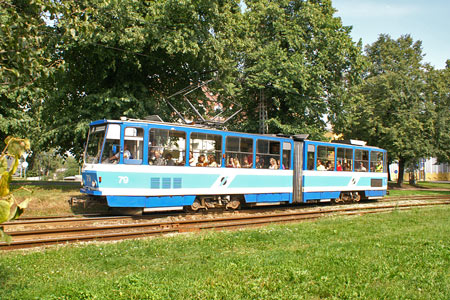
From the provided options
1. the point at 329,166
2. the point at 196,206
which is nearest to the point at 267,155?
the point at 196,206

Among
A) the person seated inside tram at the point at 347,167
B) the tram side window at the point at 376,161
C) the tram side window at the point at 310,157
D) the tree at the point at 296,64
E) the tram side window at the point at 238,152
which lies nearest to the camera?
the tram side window at the point at 238,152

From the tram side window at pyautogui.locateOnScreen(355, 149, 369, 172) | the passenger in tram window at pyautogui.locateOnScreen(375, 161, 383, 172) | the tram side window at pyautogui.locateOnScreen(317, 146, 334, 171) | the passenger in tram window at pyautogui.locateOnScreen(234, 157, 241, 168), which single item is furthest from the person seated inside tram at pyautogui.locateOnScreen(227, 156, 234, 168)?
the passenger in tram window at pyautogui.locateOnScreen(375, 161, 383, 172)

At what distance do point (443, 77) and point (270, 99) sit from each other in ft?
83.2

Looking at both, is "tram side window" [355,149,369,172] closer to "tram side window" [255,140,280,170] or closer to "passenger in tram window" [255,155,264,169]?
"tram side window" [255,140,280,170]

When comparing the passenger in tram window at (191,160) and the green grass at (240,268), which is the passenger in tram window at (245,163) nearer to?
the passenger in tram window at (191,160)

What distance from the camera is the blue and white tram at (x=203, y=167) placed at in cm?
1212

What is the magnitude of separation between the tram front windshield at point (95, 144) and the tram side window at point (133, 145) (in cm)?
79

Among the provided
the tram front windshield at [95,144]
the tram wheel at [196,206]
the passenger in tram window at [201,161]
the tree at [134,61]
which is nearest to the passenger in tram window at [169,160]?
the passenger in tram window at [201,161]

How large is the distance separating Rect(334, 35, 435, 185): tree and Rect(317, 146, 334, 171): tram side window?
52.6 feet

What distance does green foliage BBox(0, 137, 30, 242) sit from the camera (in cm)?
296

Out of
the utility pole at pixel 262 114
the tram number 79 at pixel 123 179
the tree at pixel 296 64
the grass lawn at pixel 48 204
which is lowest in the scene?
the grass lawn at pixel 48 204

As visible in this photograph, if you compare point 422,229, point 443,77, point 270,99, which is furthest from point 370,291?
point 443,77

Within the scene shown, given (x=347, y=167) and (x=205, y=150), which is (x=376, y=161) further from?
(x=205, y=150)

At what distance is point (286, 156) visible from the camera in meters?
16.7
